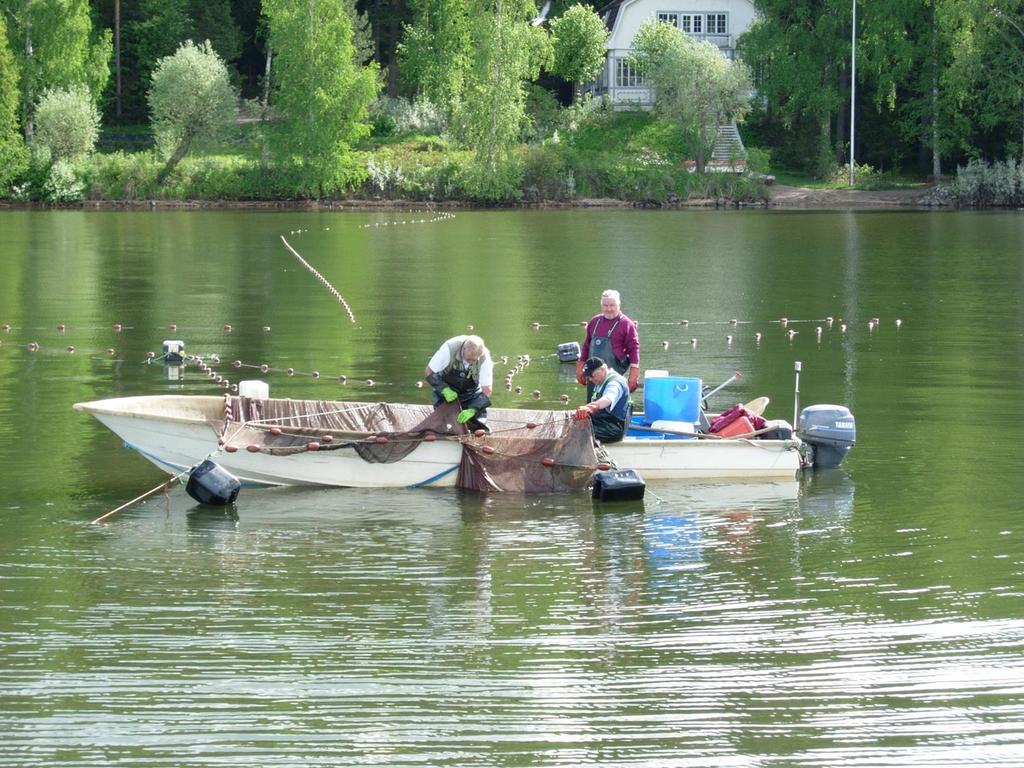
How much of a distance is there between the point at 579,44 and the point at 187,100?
21.8 metres

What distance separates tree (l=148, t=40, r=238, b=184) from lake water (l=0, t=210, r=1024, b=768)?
166ft

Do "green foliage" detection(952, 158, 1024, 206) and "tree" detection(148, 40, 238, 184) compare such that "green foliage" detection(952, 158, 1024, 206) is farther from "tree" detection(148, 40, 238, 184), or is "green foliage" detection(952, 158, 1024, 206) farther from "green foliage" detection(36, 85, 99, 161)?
"green foliage" detection(36, 85, 99, 161)

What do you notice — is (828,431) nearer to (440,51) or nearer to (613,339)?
(613,339)

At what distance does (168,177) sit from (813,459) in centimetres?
6404

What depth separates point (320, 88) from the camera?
7938 centimetres

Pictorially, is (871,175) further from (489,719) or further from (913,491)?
(489,719)

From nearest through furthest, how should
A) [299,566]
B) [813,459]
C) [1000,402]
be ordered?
[299,566] → [813,459] → [1000,402]

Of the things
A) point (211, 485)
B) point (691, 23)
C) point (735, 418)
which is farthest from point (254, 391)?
point (691, 23)

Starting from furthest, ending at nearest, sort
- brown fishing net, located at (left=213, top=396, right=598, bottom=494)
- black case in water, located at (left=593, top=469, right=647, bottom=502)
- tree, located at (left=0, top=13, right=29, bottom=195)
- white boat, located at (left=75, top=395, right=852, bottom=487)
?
1. tree, located at (left=0, top=13, right=29, bottom=195)
2. brown fishing net, located at (left=213, top=396, right=598, bottom=494)
3. white boat, located at (left=75, top=395, right=852, bottom=487)
4. black case in water, located at (left=593, top=469, right=647, bottom=502)

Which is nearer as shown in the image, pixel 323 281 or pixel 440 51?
pixel 323 281

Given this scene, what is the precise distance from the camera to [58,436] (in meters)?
19.6

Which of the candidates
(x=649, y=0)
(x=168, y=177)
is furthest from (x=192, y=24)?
(x=649, y=0)

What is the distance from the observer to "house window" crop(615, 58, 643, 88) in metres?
89.1

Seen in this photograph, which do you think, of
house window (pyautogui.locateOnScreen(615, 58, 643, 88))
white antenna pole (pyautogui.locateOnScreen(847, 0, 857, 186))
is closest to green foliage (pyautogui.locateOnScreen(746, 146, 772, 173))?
white antenna pole (pyautogui.locateOnScreen(847, 0, 857, 186))
